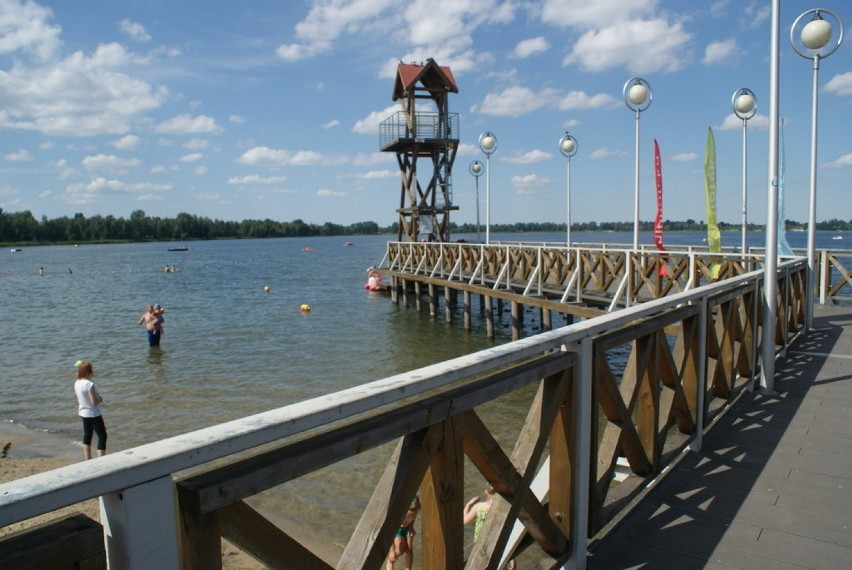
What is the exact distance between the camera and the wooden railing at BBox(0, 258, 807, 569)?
1343 millimetres

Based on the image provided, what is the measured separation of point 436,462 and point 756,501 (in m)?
2.56

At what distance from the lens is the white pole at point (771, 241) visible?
20.1 ft

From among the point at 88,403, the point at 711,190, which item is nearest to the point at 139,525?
the point at 88,403

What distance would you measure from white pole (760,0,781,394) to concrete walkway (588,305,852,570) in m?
0.45

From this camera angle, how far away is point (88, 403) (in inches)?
350

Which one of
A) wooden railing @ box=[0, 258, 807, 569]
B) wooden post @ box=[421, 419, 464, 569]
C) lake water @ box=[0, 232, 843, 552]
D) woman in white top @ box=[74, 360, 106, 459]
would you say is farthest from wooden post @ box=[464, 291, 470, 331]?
wooden post @ box=[421, 419, 464, 569]

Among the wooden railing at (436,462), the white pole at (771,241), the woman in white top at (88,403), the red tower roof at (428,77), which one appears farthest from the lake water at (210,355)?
the red tower roof at (428,77)

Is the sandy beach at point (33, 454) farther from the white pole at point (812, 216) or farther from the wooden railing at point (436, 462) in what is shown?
the white pole at point (812, 216)

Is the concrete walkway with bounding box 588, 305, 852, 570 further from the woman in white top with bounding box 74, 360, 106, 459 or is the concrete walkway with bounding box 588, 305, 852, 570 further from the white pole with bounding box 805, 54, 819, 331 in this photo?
the woman in white top with bounding box 74, 360, 106, 459

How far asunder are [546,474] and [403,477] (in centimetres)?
139

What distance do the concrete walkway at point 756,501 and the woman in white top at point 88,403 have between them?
7.94 metres

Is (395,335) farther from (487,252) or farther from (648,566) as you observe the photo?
(648,566)

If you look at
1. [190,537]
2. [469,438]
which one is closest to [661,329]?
[469,438]

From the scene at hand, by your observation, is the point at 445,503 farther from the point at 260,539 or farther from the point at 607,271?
the point at 607,271
